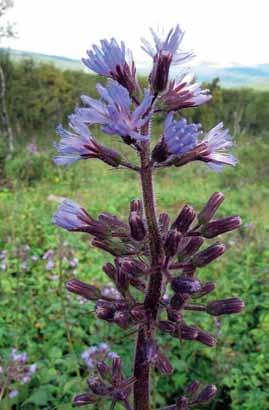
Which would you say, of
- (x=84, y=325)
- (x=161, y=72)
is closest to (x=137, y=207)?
(x=161, y=72)

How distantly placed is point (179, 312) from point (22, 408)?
220 cm

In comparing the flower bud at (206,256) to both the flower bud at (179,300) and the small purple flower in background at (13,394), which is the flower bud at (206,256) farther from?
the small purple flower in background at (13,394)

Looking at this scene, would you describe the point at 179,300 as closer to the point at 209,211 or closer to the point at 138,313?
the point at 138,313

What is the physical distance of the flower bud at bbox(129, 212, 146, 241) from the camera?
63.7 inches

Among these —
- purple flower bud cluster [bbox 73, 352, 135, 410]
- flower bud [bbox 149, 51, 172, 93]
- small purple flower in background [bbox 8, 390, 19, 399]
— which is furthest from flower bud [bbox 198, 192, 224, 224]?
small purple flower in background [bbox 8, 390, 19, 399]

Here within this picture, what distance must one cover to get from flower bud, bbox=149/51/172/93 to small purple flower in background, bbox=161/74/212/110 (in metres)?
0.06

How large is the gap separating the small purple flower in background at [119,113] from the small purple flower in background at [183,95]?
0.38ft

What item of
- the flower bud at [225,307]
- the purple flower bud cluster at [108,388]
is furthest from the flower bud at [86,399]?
the flower bud at [225,307]

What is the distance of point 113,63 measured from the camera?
158 cm

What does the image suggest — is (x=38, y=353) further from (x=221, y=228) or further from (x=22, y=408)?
(x=221, y=228)

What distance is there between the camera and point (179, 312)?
1.70 metres

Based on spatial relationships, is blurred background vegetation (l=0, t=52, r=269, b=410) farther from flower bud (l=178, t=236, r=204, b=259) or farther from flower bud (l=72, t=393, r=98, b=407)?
flower bud (l=178, t=236, r=204, b=259)

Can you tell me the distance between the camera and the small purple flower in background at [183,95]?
1628 millimetres

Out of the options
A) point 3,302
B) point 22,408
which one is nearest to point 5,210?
point 3,302
